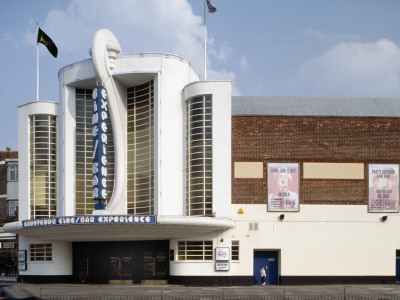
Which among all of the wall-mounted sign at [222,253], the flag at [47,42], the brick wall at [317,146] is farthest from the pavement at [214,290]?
the flag at [47,42]

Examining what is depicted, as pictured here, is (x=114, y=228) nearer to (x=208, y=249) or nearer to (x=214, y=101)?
(x=208, y=249)

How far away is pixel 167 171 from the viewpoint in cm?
3097

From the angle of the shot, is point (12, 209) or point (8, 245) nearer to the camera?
point (12, 209)

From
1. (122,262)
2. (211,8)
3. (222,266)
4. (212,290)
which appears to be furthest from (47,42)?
(212,290)

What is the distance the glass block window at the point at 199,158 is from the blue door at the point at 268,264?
4457 mm

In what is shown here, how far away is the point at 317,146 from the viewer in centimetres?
Result: 3158

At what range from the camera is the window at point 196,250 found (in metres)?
30.2

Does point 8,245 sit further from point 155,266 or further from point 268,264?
point 268,264

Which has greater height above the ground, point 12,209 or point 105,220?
point 105,220

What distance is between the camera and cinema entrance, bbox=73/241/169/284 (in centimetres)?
3256

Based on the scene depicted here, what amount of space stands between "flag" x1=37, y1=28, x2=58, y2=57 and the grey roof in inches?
525

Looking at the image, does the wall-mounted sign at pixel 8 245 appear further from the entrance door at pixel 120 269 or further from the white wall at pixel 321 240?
the white wall at pixel 321 240

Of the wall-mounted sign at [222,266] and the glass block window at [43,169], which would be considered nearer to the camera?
the wall-mounted sign at [222,266]

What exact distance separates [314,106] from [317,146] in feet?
9.51
